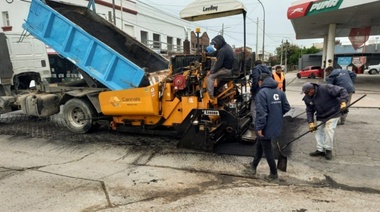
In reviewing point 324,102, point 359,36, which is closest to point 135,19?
point 359,36

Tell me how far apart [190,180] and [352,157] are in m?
2.95

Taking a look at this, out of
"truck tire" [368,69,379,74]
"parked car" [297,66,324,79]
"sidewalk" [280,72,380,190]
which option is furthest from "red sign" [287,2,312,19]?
"truck tire" [368,69,379,74]

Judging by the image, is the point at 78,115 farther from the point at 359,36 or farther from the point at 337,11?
the point at 359,36

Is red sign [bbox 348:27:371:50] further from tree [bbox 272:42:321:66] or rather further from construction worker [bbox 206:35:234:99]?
tree [bbox 272:42:321:66]

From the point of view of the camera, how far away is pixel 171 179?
15.0ft

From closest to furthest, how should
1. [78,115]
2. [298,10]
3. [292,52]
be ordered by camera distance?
[78,115]
[298,10]
[292,52]

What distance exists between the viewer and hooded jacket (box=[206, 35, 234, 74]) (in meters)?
5.73

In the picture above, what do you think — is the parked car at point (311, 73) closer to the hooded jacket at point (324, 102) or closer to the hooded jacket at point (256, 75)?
the hooded jacket at point (256, 75)

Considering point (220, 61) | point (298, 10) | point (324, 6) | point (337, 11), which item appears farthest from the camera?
point (298, 10)

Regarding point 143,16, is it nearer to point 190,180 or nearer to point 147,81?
point 147,81

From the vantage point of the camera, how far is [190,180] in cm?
452

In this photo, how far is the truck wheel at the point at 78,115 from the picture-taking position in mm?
6945

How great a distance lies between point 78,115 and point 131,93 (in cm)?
195

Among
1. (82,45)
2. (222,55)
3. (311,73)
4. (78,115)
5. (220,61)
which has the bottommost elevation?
(311,73)
